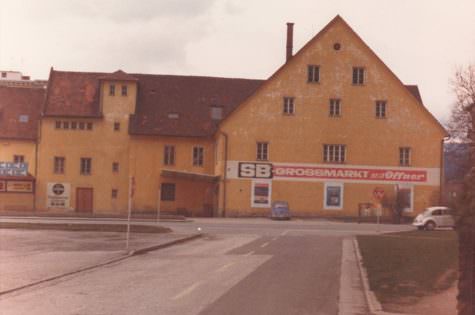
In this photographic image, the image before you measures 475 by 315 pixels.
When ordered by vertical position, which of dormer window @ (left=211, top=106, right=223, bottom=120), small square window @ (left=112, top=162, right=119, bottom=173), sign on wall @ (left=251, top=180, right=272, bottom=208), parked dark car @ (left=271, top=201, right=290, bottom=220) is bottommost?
parked dark car @ (left=271, top=201, right=290, bottom=220)

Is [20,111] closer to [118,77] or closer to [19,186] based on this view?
[19,186]

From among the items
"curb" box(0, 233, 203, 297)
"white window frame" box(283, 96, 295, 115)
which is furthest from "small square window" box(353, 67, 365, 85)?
"curb" box(0, 233, 203, 297)

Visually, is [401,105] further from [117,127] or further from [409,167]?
[117,127]

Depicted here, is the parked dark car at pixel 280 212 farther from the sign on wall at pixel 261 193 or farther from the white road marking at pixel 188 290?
the white road marking at pixel 188 290

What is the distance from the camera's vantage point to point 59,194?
65.9 meters

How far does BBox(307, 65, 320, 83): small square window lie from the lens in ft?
198

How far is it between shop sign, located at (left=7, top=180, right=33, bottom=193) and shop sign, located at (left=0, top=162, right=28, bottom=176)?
24.5 inches

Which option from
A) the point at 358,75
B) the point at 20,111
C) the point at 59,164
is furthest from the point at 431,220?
the point at 20,111

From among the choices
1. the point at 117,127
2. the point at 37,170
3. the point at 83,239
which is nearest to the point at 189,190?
the point at 117,127

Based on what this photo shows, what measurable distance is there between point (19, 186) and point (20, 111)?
751 cm

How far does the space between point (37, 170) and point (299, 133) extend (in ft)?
69.9

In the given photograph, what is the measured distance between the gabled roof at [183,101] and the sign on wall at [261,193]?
8127 millimetres

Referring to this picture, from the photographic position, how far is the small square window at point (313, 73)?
198ft

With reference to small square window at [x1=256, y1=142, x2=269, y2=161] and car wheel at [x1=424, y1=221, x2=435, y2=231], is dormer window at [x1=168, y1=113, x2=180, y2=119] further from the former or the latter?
car wheel at [x1=424, y1=221, x2=435, y2=231]
